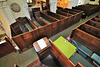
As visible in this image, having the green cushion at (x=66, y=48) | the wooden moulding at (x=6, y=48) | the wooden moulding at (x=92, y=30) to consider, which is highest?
the wooden moulding at (x=92, y=30)

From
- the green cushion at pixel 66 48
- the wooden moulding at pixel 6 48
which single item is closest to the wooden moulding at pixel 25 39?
the wooden moulding at pixel 6 48

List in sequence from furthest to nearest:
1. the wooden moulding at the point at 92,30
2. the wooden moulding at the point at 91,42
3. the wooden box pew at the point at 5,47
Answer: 1. the wooden moulding at the point at 92,30
2. the wooden box pew at the point at 5,47
3. the wooden moulding at the point at 91,42

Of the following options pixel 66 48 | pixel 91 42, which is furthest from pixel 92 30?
pixel 66 48

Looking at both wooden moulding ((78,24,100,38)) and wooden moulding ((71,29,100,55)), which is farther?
wooden moulding ((78,24,100,38))

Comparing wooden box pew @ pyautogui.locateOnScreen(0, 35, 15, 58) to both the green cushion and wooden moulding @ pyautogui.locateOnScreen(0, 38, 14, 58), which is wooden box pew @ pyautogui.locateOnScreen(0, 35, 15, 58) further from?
the green cushion

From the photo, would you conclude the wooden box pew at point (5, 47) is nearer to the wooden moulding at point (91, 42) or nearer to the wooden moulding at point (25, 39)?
the wooden moulding at point (25, 39)

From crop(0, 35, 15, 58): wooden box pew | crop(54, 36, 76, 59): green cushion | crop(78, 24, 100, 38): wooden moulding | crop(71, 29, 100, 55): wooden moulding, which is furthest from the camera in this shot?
crop(78, 24, 100, 38): wooden moulding

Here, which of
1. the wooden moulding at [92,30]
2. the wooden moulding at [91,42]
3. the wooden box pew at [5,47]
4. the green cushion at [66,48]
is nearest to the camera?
the green cushion at [66,48]

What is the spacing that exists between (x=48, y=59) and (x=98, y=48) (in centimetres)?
233

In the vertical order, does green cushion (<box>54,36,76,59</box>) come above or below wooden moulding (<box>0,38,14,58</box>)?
above

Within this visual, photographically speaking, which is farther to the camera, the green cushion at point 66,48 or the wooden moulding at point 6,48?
the wooden moulding at point 6,48

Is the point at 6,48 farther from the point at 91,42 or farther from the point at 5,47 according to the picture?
the point at 91,42

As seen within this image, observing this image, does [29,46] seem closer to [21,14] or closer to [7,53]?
[7,53]

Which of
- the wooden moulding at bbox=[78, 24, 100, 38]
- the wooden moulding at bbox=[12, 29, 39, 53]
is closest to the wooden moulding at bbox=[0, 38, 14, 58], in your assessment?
the wooden moulding at bbox=[12, 29, 39, 53]
